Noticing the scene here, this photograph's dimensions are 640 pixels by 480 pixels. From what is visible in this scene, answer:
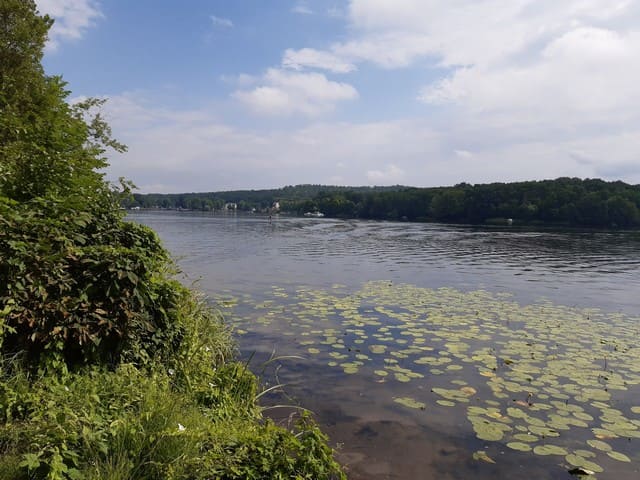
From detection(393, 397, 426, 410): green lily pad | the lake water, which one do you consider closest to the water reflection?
the lake water

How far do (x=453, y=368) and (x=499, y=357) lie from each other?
4.02 feet

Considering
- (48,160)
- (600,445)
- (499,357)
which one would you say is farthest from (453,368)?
(48,160)

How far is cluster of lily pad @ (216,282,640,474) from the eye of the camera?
5734mm

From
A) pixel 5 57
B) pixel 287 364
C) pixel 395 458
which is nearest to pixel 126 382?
pixel 395 458

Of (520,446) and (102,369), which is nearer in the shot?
(102,369)

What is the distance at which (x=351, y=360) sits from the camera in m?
8.32

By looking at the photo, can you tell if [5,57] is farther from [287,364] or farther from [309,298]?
[287,364]

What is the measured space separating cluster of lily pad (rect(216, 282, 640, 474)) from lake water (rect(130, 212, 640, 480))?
3 cm

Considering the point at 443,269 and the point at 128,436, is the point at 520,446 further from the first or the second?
the point at 443,269

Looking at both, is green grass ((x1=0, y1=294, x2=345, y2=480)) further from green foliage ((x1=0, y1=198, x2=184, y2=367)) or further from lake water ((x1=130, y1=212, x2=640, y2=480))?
lake water ((x1=130, y1=212, x2=640, y2=480))

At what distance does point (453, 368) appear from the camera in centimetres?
789

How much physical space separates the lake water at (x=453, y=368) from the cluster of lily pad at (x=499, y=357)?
3 cm

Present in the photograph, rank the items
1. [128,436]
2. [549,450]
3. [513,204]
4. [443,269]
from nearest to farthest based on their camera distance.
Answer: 1. [128,436]
2. [549,450]
3. [443,269]
4. [513,204]

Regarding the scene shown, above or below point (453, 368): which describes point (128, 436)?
above
